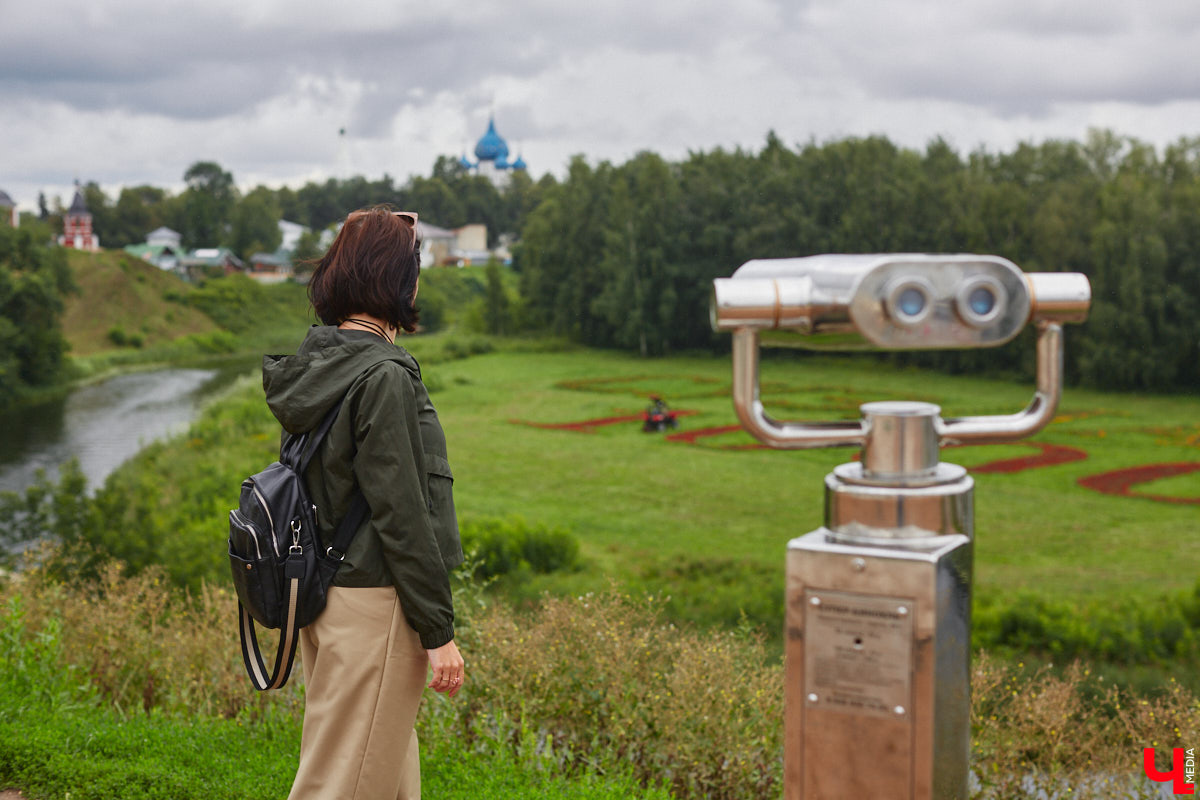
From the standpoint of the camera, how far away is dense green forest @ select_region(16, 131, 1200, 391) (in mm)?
33750

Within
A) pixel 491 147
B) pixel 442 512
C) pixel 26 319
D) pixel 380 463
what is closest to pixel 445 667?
pixel 442 512

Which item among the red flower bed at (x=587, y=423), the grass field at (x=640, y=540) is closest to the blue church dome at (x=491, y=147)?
the grass field at (x=640, y=540)

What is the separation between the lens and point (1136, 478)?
20.3m

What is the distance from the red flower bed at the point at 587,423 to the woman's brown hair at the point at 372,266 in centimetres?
2484

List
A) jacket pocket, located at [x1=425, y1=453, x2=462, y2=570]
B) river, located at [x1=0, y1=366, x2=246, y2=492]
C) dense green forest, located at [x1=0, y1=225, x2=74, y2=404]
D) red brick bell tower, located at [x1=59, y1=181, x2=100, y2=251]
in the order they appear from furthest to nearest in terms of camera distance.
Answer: red brick bell tower, located at [x1=59, y1=181, x2=100, y2=251] → dense green forest, located at [x1=0, y1=225, x2=74, y2=404] → river, located at [x1=0, y1=366, x2=246, y2=492] → jacket pocket, located at [x1=425, y1=453, x2=462, y2=570]

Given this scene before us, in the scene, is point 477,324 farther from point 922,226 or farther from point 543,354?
point 922,226

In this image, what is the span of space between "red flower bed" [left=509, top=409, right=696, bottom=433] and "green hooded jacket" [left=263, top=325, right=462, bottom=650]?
24877 mm

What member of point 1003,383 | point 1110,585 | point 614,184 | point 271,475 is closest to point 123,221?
point 614,184

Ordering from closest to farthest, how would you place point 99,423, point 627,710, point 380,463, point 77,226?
point 380,463, point 627,710, point 99,423, point 77,226

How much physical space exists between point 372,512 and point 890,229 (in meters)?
43.1

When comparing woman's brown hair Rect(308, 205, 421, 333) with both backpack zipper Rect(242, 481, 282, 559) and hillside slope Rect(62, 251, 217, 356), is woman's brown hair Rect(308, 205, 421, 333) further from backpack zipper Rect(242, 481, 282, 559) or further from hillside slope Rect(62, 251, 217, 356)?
hillside slope Rect(62, 251, 217, 356)

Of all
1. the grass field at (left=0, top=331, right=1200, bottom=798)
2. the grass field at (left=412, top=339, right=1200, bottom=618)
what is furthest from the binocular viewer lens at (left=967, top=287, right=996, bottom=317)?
the grass field at (left=412, top=339, right=1200, bottom=618)

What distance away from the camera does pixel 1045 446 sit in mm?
23594

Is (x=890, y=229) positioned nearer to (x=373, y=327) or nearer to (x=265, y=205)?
(x=373, y=327)
